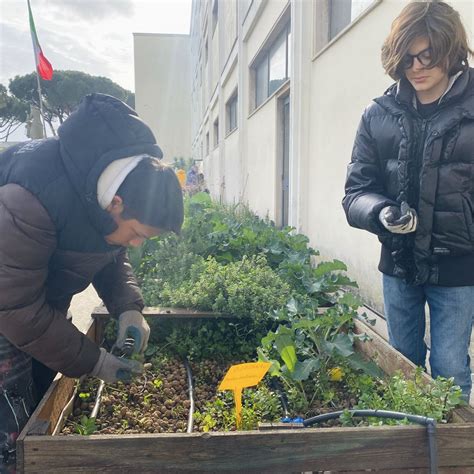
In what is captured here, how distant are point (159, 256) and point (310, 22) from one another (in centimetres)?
347

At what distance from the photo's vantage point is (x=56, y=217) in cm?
135

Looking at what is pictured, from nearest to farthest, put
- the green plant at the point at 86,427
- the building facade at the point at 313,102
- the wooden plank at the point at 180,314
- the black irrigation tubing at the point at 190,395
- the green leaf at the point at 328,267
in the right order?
the green plant at the point at 86,427 → the black irrigation tubing at the point at 190,395 → the wooden plank at the point at 180,314 → the green leaf at the point at 328,267 → the building facade at the point at 313,102

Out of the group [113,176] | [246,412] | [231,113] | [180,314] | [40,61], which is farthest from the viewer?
[231,113]

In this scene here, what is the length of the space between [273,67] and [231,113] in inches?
249

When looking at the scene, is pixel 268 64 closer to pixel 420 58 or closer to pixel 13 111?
pixel 420 58

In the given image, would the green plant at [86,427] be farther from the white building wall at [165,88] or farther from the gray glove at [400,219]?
the white building wall at [165,88]

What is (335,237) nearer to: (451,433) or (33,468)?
(451,433)

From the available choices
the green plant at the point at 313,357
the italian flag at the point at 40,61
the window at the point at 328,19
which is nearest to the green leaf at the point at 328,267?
the green plant at the point at 313,357

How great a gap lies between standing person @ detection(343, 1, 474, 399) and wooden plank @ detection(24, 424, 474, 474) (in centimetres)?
76

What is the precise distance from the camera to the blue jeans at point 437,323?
183cm

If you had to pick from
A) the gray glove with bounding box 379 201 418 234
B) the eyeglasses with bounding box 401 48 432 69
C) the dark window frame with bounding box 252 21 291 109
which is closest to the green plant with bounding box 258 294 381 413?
the gray glove with bounding box 379 201 418 234

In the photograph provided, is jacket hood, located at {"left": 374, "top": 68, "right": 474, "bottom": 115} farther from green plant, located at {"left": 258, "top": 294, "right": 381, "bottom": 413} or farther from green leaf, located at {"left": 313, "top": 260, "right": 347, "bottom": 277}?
green leaf, located at {"left": 313, "top": 260, "right": 347, "bottom": 277}

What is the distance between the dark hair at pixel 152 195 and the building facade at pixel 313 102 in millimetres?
2276

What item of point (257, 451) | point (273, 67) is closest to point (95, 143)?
point (257, 451)
